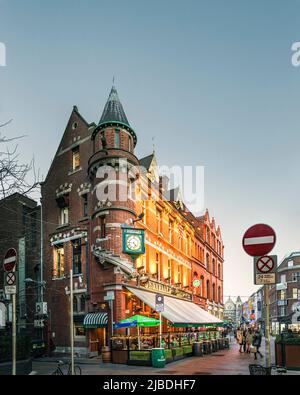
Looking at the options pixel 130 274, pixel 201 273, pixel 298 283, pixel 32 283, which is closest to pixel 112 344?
pixel 130 274

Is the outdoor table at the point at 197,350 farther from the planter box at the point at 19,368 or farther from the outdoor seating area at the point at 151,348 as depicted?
the planter box at the point at 19,368

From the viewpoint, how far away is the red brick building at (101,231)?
24562 mm

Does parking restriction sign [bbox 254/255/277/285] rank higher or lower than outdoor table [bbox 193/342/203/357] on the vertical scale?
higher

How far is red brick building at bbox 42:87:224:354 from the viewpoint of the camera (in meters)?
24.6

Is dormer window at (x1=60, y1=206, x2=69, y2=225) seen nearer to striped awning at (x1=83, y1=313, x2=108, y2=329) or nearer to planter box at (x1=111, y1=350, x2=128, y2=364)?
striped awning at (x1=83, y1=313, x2=108, y2=329)

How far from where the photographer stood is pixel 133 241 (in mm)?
24438

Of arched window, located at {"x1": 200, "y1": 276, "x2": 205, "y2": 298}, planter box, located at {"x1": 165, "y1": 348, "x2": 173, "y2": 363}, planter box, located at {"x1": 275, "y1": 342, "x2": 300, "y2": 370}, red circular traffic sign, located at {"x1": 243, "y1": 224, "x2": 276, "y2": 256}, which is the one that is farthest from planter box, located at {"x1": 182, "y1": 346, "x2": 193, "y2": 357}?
arched window, located at {"x1": 200, "y1": 276, "x2": 205, "y2": 298}

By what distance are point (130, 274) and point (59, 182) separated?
992 cm

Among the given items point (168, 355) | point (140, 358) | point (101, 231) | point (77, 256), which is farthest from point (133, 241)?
point (140, 358)

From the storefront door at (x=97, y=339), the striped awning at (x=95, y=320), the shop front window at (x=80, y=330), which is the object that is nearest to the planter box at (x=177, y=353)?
the striped awning at (x=95, y=320)

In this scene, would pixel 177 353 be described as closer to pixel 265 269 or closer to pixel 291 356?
pixel 291 356

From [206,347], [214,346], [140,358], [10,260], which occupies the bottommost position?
[214,346]

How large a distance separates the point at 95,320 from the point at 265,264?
1817cm

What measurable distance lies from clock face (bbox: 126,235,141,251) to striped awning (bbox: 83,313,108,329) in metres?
4.05
